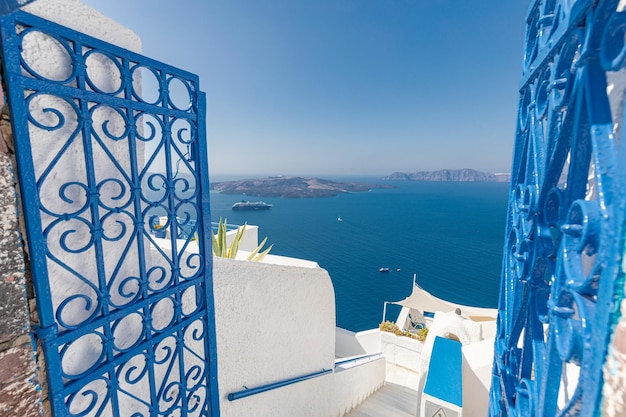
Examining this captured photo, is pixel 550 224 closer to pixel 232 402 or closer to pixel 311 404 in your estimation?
pixel 232 402

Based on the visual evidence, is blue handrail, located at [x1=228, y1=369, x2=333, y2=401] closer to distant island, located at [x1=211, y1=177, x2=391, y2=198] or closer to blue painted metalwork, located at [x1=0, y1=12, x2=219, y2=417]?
blue painted metalwork, located at [x1=0, y1=12, x2=219, y2=417]

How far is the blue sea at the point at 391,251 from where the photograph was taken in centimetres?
2119

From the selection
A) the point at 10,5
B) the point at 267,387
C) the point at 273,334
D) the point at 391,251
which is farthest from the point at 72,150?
the point at 391,251

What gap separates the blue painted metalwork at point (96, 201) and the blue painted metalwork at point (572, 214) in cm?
182

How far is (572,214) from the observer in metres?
0.91

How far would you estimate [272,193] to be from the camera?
3784 inches

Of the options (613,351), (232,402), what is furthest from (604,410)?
(232,402)

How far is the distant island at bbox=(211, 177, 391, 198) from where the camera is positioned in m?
96.2

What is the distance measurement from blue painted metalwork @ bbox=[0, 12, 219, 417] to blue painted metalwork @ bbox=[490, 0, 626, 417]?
182 cm

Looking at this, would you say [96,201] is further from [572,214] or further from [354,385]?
[354,385]

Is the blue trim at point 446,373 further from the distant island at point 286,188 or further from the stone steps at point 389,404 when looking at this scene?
the distant island at point 286,188

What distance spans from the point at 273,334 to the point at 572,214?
2.70 metres

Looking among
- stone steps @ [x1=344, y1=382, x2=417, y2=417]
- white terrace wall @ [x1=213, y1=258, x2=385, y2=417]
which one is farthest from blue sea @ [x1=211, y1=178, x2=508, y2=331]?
white terrace wall @ [x1=213, y1=258, x2=385, y2=417]

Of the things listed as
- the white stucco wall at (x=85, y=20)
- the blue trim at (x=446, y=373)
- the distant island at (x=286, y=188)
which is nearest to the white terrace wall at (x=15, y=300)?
the white stucco wall at (x=85, y=20)
